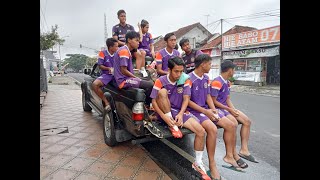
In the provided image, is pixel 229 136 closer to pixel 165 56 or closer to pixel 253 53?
pixel 165 56

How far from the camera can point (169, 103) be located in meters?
3.14

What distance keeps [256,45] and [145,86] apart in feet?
53.8

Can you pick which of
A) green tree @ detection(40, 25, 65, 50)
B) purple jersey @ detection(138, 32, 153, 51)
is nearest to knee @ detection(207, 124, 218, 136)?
purple jersey @ detection(138, 32, 153, 51)

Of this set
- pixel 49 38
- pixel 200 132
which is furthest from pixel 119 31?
Answer: pixel 49 38

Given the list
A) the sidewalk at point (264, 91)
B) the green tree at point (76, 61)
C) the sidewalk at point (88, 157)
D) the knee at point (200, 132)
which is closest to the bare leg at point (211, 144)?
the knee at point (200, 132)

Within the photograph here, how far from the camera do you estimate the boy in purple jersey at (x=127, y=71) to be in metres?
3.53

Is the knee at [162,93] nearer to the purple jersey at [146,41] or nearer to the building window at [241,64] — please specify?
the purple jersey at [146,41]

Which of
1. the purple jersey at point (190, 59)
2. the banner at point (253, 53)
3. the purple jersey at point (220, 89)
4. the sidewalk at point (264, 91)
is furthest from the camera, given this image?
the banner at point (253, 53)

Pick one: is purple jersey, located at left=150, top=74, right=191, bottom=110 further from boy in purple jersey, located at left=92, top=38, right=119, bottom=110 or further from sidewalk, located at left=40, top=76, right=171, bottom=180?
boy in purple jersey, located at left=92, top=38, right=119, bottom=110

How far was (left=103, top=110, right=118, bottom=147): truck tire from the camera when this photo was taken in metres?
3.74

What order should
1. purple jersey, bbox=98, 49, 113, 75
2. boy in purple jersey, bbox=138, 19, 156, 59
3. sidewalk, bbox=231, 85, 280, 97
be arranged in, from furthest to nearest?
sidewalk, bbox=231, 85, 280, 97, boy in purple jersey, bbox=138, 19, 156, 59, purple jersey, bbox=98, 49, 113, 75

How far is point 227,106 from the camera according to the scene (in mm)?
3678

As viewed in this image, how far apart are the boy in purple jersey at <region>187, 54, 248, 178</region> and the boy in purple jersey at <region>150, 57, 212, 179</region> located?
167 millimetres

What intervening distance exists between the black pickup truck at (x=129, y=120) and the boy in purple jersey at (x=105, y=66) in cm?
18
